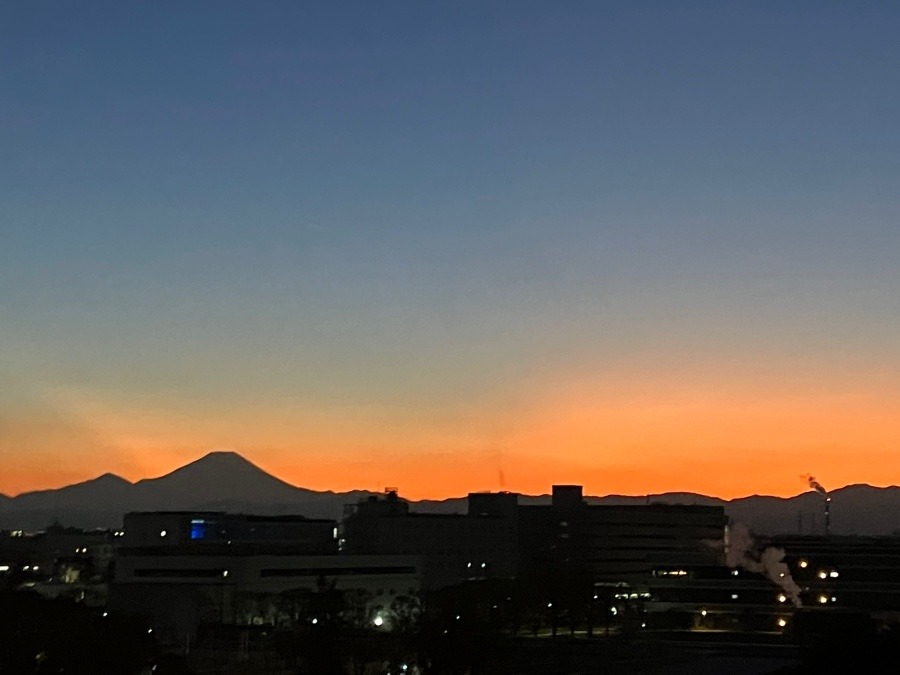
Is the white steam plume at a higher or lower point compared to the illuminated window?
lower

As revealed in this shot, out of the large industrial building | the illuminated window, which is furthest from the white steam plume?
the illuminated window

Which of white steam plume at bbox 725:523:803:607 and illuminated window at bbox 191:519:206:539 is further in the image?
illuminated window at bbox 191:519:206:539

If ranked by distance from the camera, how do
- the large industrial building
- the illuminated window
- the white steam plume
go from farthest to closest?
the illuminated window, the white steam plume, the large industrial building

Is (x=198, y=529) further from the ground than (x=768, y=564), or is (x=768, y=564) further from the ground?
(x=198, y=529)

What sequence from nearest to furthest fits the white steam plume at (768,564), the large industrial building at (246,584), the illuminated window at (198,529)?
the large industrial building at (246,584)
the white steam plume at (768,564)
the illuminated window at (198,529)

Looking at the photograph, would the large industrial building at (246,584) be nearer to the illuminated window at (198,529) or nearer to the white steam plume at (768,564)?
the illuminated window at (198,529)

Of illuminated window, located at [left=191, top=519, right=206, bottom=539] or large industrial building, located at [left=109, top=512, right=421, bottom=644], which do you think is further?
illuminated window, located at [left=191, top=519, right=206, bottom=539]

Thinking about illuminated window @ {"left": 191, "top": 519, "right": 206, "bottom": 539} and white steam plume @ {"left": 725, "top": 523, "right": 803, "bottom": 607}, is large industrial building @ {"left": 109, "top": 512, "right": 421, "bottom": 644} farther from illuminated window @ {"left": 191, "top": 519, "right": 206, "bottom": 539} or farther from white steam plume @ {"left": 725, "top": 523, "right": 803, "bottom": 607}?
white steam plume @ {"left": 725, "top": 523, "right": 803, "bottom": 607}

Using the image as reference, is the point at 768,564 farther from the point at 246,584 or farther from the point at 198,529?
the point at 198,529

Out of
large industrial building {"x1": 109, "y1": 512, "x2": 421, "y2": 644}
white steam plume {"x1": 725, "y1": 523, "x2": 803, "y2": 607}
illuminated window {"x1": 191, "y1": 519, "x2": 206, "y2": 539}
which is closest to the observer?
large industrial building {"x1": 109, "y1": 512, "x2": 421, "y2": 644}

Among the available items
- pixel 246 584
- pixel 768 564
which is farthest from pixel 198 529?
pixel 768 564

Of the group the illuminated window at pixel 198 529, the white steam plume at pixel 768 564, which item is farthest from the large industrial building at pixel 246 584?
the white steam plume at pixel 768 564

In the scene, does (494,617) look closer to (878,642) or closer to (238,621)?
(238,621)

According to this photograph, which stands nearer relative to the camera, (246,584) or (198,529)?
(246,584)
